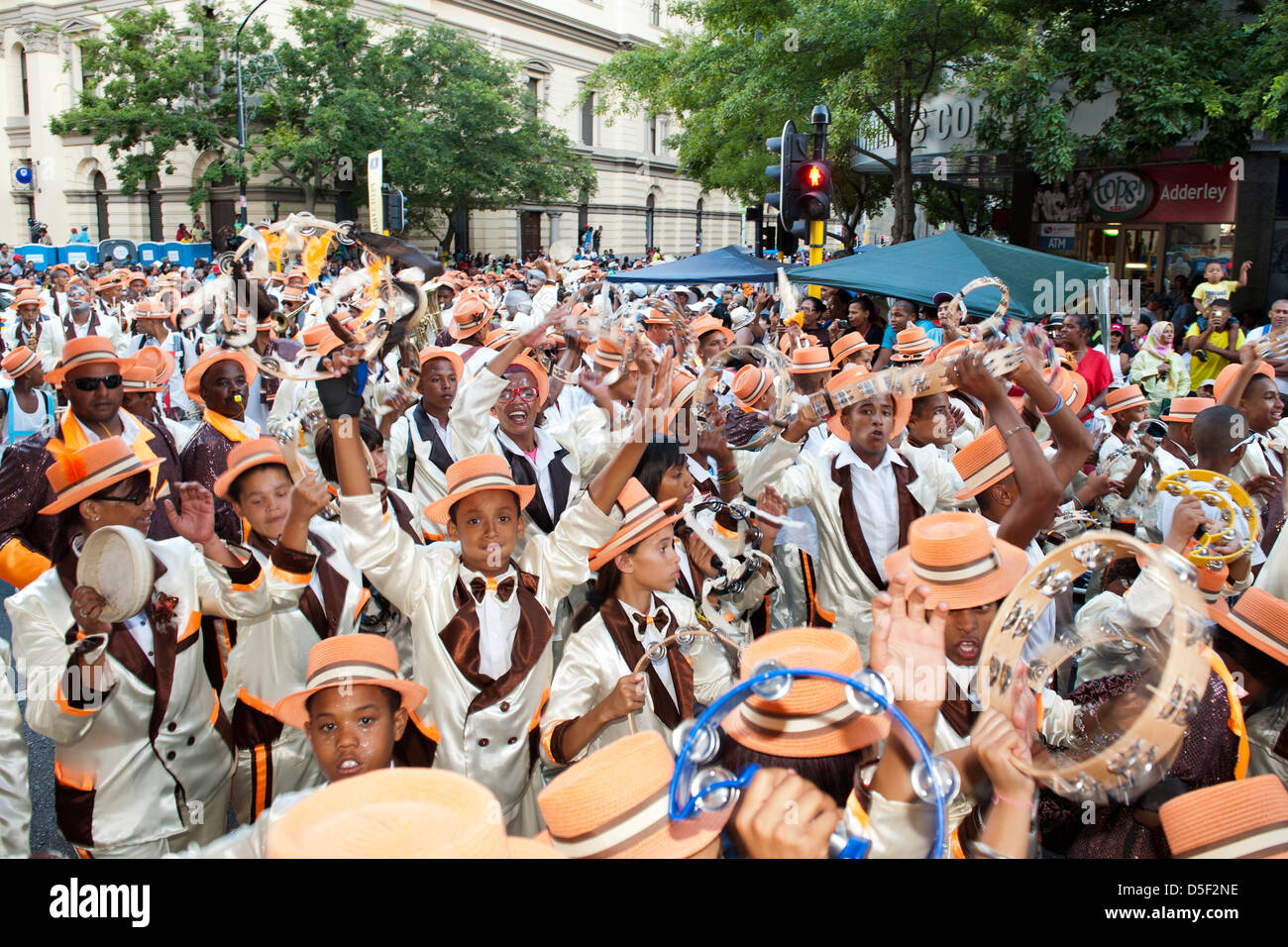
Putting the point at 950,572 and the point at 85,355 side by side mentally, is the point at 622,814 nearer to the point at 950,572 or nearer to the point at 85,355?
the point at 950,572

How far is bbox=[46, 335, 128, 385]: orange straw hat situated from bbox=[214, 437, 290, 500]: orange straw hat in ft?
7.36

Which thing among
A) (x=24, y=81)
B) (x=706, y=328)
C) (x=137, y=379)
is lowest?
(x=137, y=379)

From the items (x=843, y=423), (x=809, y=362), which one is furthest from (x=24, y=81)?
(x=843, y=423)

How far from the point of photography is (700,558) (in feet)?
13.3

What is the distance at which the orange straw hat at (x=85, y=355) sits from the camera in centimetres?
543

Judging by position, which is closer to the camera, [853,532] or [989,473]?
[989,473]

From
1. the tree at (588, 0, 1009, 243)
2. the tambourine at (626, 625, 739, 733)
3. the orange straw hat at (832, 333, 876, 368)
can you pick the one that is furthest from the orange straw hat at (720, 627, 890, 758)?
the tree at (588, 0, 1009, 243)

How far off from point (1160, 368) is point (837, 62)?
29.1 ft

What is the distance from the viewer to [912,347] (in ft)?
21.6

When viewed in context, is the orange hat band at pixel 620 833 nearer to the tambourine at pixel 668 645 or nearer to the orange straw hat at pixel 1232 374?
the tambourine at pixel 668 645

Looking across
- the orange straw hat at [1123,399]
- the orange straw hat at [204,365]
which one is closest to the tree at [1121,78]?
the orange straw hat at [1123,399]
